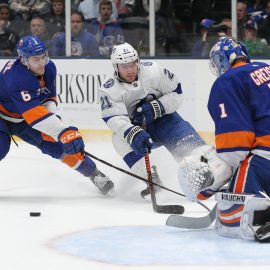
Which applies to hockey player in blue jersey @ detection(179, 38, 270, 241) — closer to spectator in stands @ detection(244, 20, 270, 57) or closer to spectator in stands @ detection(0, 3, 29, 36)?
spectator in stands @ detection(244, 20, 270, 57)

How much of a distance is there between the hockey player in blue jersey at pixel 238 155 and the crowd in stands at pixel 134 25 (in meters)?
3.52

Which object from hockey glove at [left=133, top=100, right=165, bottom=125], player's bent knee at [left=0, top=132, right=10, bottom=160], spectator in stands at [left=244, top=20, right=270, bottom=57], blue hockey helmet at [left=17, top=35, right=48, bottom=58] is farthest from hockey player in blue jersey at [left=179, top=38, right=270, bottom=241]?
spectator in stands at [left=244, top=20, right=270, bottom=57]

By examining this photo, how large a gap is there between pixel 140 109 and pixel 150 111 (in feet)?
0.19

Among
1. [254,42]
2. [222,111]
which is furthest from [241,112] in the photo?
[254,42]

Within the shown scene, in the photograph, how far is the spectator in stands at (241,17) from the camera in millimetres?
7312

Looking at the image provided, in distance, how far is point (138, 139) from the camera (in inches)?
192

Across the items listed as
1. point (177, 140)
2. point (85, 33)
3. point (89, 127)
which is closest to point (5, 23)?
point (85, 33)

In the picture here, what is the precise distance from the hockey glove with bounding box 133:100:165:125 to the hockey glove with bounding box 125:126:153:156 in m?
0.20

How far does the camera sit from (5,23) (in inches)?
320

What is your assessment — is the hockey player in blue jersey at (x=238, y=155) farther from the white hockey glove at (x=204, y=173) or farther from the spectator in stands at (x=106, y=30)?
the spectator in stands at (x=106, y=30)

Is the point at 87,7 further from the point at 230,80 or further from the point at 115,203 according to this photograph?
the point at 230,80

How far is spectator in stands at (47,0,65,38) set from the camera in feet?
25.9

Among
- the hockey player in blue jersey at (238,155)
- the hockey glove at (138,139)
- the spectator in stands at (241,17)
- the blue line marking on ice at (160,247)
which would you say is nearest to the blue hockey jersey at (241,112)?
the hockey player in blue jersey at (238,155)

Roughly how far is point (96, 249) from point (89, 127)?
12.7ft
